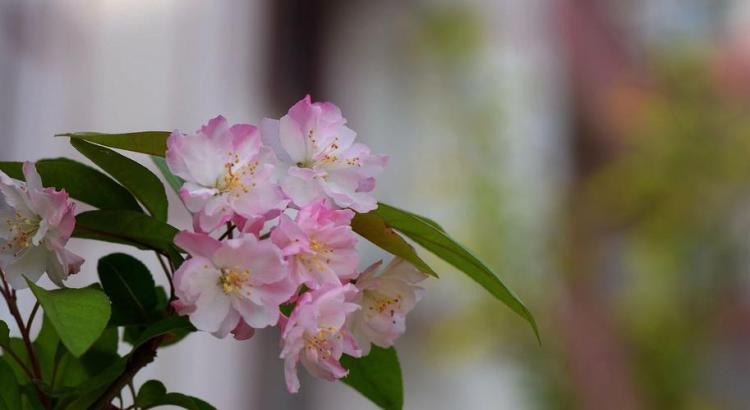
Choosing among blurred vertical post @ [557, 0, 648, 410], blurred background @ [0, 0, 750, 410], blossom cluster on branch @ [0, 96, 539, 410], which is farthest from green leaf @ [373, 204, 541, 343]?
blurred vertical post @ [557, 0, 648, 410]

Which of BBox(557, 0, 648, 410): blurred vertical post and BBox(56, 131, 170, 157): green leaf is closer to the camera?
BBox(56, 131, 170, 157): green leaf

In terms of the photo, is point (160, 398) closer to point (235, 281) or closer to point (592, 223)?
point (235, 281)

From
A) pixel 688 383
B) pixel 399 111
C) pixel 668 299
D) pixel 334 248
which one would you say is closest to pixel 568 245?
pixel 668 299

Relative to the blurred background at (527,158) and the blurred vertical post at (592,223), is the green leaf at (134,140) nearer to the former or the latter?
the blurred background at (527,158)

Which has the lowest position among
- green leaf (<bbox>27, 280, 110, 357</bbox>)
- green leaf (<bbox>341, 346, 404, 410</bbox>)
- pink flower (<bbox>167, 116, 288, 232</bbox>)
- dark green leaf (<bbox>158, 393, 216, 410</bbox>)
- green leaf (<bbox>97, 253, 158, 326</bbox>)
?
green leaf (<bbox>341, 346, 404, 410</bbox>)

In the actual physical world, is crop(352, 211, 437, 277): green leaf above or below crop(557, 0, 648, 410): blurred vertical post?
above

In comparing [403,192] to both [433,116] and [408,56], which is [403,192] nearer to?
[433,116]

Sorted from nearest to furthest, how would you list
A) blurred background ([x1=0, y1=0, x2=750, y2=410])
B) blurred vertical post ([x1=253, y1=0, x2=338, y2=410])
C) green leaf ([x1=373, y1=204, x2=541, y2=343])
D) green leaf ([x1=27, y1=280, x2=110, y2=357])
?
green leaf ([x1=27, y1=280, x2=110, y2=357]) < green leaf ([x1=373, y1=204, x2=541, y2=343]) < blurred background ([x1=0, y1=0, x2=750, y2=410]) < blurred vertical post ([x1=253, y1=0, x2=338, y2=410])

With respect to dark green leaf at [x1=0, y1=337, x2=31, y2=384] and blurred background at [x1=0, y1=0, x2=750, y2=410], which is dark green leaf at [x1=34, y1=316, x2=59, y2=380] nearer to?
dark green leaf at [x1=0, y1=337, x2=31, y2=384]
